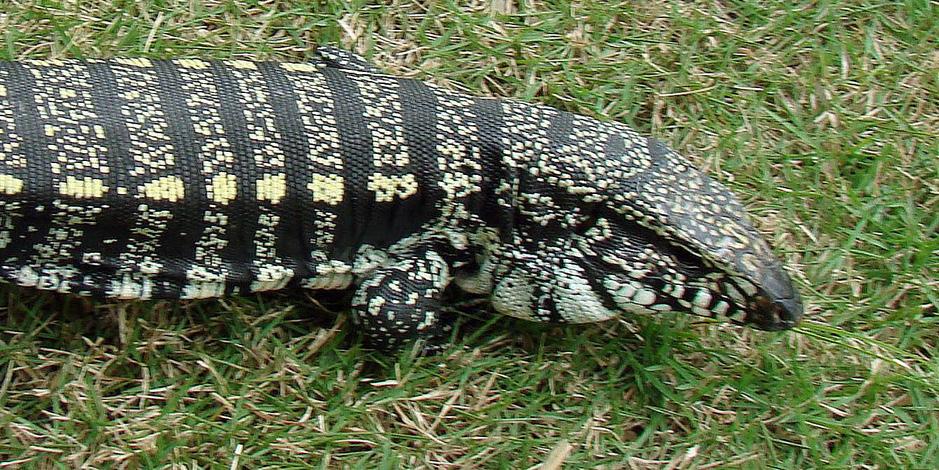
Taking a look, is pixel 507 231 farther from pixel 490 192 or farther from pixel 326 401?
pixel 326 401

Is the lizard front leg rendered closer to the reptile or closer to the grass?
the reptile

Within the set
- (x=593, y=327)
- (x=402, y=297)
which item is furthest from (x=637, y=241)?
(x=402, y=297)

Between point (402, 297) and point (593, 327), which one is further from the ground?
point (402, 297)

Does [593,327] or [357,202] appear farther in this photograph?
[593,327]

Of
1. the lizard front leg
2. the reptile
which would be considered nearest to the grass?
the lizard front leg

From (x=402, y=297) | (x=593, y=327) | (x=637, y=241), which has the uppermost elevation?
(x=637, y=241)

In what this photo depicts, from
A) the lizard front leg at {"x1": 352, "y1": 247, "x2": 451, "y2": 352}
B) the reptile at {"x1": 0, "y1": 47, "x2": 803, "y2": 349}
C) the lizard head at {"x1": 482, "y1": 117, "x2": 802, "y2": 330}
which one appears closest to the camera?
the reptile at {"x1": 0, "y1": 47, "x2": 803, "y2": 349}

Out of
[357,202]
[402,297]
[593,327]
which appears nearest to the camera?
[357,202]

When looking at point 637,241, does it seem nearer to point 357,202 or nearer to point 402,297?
point 402,297
